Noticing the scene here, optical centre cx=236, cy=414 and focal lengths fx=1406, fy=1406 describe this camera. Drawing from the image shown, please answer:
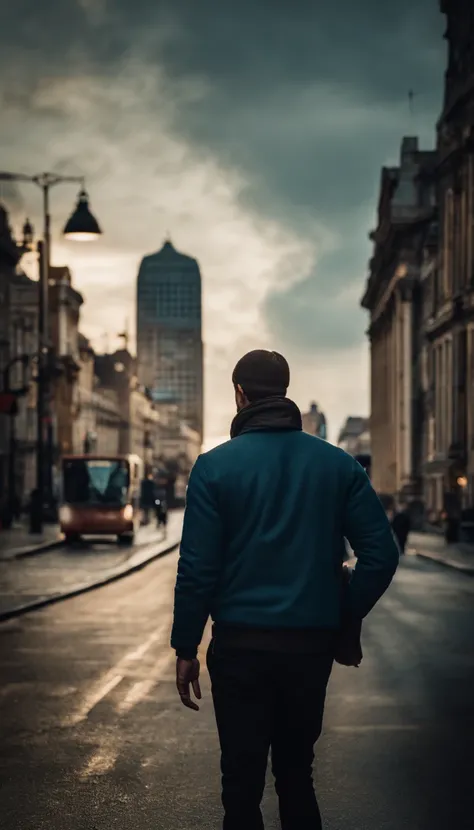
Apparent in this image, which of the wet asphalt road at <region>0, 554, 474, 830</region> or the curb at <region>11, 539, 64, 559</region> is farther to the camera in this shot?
the curb at <region>11, 539, 64, 559</region>

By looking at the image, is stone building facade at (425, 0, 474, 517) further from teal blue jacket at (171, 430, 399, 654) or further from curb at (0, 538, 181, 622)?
teal blue jacket at (171, 430, 399, 654)

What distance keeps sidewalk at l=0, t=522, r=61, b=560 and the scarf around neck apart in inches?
1194

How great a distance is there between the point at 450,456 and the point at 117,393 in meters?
90.9

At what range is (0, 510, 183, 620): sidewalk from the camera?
21.7 m

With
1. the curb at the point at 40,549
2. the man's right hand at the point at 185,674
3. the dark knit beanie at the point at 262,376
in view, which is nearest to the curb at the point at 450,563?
the curb at the point at 40,549

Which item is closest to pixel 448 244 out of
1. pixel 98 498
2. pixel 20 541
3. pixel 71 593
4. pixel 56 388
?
pixel 98 498

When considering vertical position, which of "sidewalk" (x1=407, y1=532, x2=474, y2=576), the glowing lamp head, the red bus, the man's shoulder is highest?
the glowing lamp head

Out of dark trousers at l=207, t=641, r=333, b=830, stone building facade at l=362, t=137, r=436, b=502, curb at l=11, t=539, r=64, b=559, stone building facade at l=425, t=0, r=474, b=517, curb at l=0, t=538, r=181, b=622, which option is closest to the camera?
dark trousers at l=207, t=641, r=333, b=830

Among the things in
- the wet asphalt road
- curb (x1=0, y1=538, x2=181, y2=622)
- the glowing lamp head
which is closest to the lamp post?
the glowing lamp head

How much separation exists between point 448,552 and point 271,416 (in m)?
37.7

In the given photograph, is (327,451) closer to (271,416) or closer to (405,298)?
(271,416)

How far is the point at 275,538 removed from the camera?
4.78 metres

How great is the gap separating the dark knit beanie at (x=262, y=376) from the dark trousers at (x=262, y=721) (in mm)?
920

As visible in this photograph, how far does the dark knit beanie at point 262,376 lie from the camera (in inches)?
198
